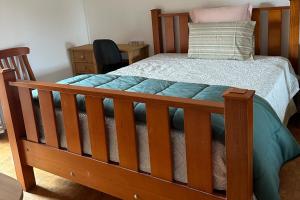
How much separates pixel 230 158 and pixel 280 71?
1.34 m

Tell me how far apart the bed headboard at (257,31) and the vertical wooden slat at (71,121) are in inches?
69.7

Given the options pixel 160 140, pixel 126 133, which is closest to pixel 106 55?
pixel 126 133

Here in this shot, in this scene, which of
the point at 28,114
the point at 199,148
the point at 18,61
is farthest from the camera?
the point at 18,61

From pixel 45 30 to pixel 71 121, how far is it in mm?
2012

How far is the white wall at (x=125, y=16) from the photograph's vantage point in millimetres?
3396

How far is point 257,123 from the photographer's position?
5.22 ft

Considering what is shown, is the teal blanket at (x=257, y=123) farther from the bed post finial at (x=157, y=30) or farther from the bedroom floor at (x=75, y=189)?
the bed post finial at (x=157, y=30)

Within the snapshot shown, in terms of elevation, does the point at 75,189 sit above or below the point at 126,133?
below

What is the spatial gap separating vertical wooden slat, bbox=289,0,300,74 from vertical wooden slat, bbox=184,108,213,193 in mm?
1846

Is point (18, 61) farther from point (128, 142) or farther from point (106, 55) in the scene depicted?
point (128, 142)

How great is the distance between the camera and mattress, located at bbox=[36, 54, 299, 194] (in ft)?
5.05

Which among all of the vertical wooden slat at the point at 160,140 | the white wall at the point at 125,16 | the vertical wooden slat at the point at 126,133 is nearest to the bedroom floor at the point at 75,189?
the vertical wooden slat at the point at 126,133

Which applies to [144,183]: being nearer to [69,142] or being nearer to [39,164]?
[69,142]

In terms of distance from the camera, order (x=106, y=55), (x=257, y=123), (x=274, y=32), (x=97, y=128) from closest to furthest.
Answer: (x=257, y=123) → (x=97, y=128) → (x=274, y=32) → (x=106, y=55)
